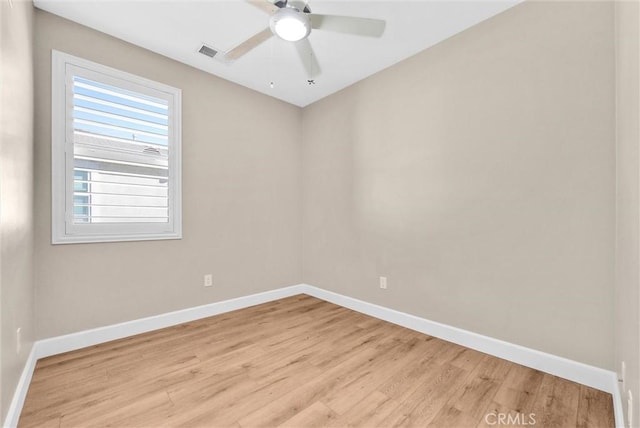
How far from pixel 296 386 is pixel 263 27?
2764mm

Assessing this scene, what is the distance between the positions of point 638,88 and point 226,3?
7.94ft

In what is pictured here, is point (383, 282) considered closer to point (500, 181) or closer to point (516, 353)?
point (516, 353)

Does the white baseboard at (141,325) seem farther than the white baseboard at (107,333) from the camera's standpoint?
Yes

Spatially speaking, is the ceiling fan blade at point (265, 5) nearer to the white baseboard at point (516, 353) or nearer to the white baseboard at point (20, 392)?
the white baseboard at point (20, 392)

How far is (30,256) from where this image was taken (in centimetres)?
199

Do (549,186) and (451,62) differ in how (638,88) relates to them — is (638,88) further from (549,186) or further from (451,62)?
(451,62)

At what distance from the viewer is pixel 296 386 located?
1.80 metres

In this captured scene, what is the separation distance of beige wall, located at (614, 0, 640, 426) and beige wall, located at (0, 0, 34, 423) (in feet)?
8.48

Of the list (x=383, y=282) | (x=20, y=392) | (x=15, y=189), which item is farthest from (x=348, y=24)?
(x=20, y=392)

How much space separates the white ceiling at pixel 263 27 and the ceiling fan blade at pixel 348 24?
0.31m

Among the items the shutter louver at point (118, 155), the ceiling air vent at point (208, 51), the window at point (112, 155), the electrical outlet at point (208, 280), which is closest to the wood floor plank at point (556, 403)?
the electrical outlet at point (208, 280)

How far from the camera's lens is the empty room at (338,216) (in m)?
1.58

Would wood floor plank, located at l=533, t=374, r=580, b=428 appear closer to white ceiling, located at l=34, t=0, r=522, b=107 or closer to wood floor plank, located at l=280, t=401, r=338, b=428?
wood floor plank, located at l=280, t=401, r=338, b=428

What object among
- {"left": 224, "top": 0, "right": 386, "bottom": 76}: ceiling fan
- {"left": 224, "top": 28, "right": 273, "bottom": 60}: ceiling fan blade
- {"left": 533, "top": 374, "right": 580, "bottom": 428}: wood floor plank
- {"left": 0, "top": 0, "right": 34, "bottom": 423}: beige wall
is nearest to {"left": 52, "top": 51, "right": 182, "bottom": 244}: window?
{"left": 0, "top": 0, "right": 34, "bottom": 423}: beige wall
